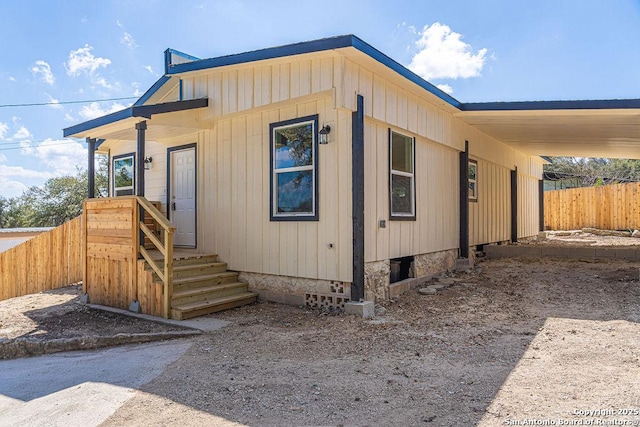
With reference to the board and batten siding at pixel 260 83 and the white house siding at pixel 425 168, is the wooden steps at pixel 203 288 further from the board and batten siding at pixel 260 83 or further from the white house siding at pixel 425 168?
the board and batten siding at pixel 260 83

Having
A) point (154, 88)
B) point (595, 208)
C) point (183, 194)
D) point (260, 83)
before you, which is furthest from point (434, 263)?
point (595, 208)

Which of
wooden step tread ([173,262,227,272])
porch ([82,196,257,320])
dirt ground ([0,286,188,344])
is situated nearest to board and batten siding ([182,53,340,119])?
porch ([82,196,257,320])

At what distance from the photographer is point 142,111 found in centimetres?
612

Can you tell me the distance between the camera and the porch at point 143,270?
572 centimetres

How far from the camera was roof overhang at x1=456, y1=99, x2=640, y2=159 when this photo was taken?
7.18m

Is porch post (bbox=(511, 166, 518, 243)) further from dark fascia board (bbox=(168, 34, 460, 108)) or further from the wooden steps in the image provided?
the wooden steps

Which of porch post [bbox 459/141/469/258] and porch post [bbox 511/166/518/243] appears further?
porch post [bbox 511/166/518/243]

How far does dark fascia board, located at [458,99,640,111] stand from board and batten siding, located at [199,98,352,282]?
358 cm

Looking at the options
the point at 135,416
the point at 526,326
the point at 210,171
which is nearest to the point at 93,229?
the point at 210,171

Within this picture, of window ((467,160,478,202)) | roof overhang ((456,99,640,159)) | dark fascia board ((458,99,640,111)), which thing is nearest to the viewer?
dark fascia board ((458,99,640,111))

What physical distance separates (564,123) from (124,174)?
923 centimetres

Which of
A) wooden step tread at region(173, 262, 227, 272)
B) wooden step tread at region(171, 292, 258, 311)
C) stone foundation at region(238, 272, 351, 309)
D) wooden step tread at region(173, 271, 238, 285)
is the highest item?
wooden step tread at region(173, 262, 227, 272)

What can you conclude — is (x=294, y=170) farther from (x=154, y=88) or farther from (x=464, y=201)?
(x=464, y=201)

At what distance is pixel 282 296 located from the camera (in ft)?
20.7
